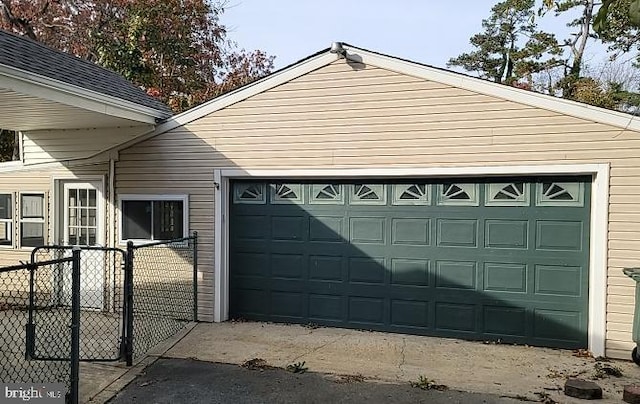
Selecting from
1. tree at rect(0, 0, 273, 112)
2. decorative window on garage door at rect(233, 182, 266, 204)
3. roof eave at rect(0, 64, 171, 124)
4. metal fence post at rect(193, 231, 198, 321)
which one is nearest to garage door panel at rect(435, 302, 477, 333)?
decorative window on garage door at rect(233, 182, 266, 204)

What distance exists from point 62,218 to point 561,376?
739cm

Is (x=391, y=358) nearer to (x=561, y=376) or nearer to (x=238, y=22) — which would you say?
(x=561, y=376)

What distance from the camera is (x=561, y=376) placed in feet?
16.4

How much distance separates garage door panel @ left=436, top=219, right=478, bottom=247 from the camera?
6289mm

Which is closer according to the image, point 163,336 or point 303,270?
point 163,336

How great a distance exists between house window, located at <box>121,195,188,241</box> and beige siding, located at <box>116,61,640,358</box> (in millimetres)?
164

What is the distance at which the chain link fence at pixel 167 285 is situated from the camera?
6.71 m

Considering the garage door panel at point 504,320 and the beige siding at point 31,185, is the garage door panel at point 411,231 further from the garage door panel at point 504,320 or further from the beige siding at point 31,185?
the beige siding at point 31,185

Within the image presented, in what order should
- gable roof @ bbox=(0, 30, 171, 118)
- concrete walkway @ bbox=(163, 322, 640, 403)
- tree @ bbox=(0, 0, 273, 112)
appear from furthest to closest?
tree @ bbox=(0, 0, 273, 112)
gable roof @ bbox=(0, 30, 171, 118)
concrete walkway @ bbox=(163, 322, 640, 403)

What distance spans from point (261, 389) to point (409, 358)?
1794 mm

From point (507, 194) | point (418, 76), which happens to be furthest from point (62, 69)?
point (507, 194)

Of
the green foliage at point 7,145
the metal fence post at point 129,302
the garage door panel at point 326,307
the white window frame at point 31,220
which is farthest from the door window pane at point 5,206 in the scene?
the green foliage at point 7,145

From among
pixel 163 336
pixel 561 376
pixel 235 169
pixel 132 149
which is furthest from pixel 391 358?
pixel 132 149

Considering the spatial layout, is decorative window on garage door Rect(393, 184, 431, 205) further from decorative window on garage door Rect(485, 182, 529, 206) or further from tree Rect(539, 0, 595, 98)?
tree Rect(539, 0, 595, 98)
